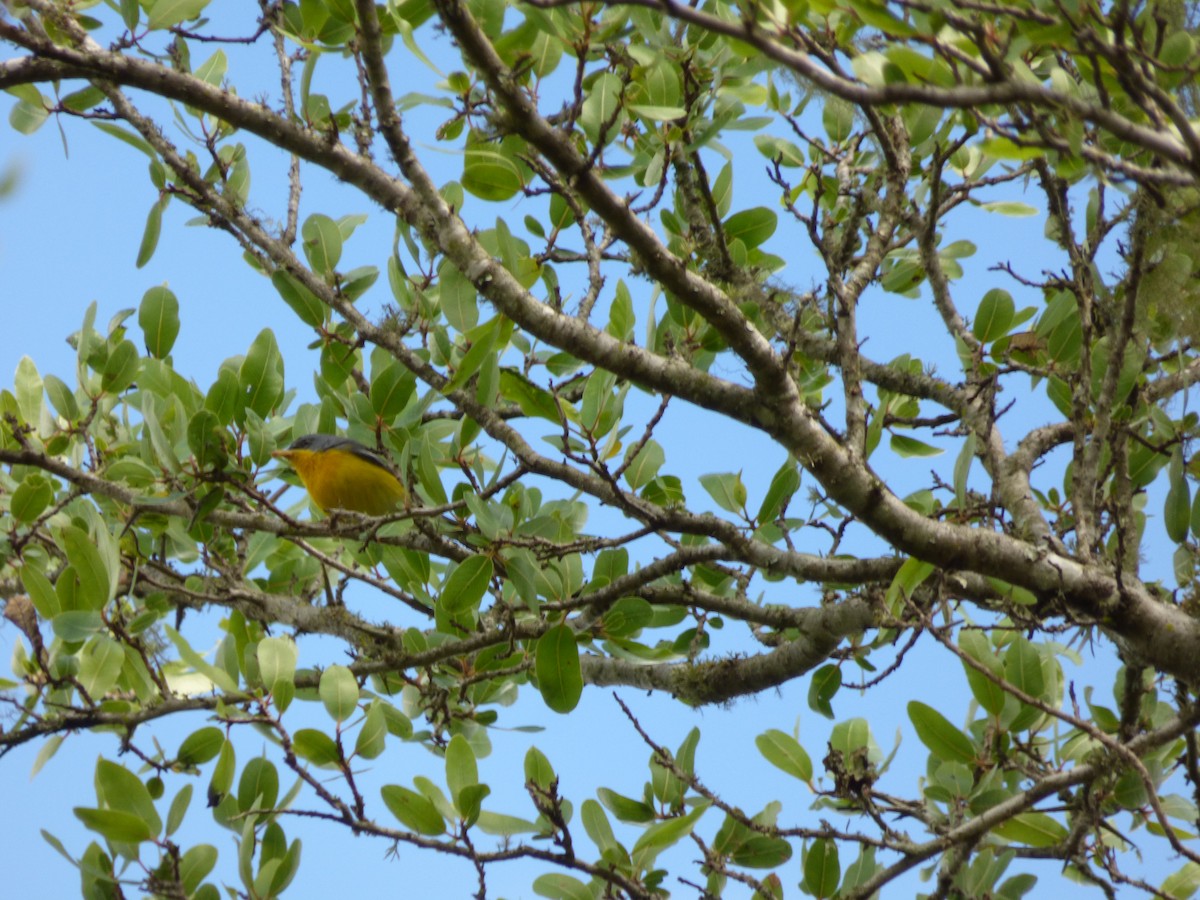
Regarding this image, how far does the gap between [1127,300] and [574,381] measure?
83.0 inches

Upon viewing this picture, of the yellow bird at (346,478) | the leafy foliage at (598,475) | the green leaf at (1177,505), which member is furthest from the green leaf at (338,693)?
the yellow bird at (346,478)

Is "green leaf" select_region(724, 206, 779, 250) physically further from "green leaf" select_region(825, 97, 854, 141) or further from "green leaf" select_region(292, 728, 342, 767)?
"green leaf" select_region(292, 728, 342, 767)

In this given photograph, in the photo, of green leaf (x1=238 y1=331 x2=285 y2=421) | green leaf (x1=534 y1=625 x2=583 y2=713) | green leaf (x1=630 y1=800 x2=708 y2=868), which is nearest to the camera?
green leaf (x1=630 y1=800 x2=708 y2=868)

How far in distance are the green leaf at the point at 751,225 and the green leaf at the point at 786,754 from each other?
1.69 m

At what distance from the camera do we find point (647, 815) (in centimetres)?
364

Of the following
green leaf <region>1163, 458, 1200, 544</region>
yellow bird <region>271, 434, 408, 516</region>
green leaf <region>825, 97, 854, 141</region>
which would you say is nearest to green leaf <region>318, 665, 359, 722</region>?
green leaf <region>1163, 458, 1200, 544</region>

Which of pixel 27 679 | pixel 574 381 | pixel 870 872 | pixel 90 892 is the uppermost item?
pixel 574 381

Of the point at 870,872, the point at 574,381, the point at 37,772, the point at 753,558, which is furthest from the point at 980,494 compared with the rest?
the point at 37,772

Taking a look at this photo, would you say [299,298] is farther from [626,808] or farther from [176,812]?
[626,808]

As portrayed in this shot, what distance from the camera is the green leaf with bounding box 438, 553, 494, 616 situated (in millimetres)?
3193

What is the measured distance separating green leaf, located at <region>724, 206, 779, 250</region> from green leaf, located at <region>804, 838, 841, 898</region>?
2044 mm

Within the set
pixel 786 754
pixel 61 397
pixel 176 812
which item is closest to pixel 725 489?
pixel 786 754

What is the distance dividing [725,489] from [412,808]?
1.47 meters

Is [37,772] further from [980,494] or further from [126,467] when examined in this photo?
[980,494]
